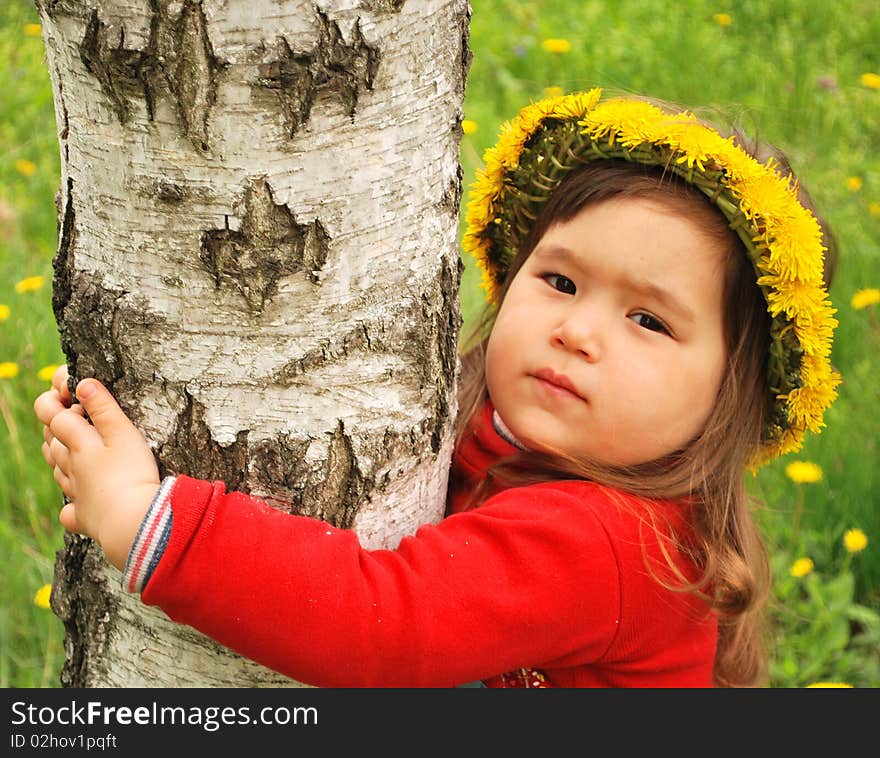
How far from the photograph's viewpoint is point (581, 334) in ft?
4.95

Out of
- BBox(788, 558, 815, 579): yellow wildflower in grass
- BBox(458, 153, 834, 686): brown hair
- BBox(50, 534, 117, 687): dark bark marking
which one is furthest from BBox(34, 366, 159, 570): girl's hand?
BBox(788, 558, 815, 579): yellow wildflower in grass

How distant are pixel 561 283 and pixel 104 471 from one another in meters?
0.71

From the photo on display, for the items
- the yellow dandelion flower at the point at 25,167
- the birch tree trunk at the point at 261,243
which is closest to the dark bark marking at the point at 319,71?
the birch tree trunk at the point at 261,243

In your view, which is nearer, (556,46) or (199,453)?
(199,453)

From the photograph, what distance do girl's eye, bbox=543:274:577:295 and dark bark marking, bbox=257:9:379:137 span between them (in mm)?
518

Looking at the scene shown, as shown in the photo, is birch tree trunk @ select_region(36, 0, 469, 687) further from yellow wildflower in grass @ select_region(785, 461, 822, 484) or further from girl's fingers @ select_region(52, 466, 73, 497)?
yellow wildflower in grass @ select_region(785, 461, 822, 484)

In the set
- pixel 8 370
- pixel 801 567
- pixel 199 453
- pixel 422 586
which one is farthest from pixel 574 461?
pixel 8 370

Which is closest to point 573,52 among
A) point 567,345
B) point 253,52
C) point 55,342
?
point 55,342

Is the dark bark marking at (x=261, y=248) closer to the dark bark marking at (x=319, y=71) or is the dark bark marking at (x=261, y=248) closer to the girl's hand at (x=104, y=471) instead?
the dark bark marking at (x=319, y=71)

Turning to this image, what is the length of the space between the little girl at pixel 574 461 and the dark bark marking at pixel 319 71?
17.5 inches

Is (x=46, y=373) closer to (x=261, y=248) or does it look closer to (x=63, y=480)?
(x=63, y=480)

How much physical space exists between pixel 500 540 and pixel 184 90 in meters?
0.67

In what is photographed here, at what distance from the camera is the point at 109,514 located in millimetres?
1288

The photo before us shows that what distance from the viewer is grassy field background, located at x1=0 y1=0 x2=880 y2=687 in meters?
2.42
